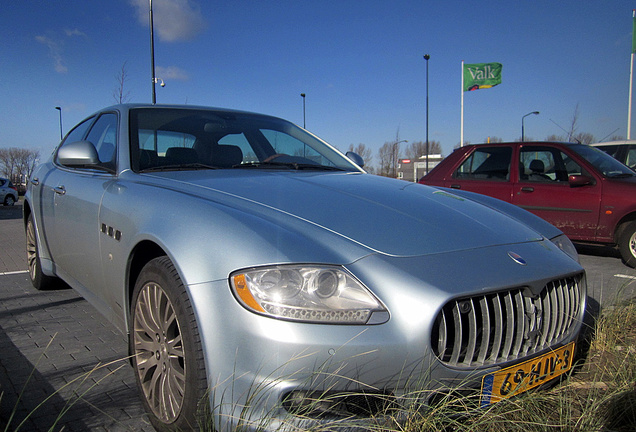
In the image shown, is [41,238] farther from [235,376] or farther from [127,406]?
[235,376]

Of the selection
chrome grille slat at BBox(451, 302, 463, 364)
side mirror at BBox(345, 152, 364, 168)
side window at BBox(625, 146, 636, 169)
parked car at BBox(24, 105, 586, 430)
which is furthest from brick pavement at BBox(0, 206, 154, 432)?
side window at BBox(625, 146, 636, 169)

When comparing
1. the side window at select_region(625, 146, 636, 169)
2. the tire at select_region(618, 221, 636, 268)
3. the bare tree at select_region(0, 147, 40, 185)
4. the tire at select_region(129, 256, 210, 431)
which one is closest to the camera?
the tire at select_region(129, 256, 210, 431)

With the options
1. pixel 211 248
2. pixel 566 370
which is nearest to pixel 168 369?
pixel 211 248

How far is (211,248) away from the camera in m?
1.71

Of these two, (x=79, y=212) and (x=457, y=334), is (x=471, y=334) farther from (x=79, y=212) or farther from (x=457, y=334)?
(x=79, y=212)

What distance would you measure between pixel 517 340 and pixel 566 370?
16.4 inches

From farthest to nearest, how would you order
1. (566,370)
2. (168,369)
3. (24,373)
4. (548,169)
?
1. (548,169)
2. (24,373)
3. (566,370)
4. (168,369)

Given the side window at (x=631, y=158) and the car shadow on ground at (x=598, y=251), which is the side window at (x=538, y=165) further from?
the side window at (x=631, y=158)

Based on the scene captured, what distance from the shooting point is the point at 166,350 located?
184 cm

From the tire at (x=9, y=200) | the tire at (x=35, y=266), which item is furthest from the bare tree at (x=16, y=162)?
the tire at (x=35, y=266)

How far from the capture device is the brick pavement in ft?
6.76

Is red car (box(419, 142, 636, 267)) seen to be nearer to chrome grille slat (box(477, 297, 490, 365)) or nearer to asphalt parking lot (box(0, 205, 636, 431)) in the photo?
asphalt parking lot (box(0, 205, 636, 431))

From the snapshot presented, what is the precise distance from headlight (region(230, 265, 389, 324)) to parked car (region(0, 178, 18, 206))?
84.1ft

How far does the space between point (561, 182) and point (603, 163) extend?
57 cm
